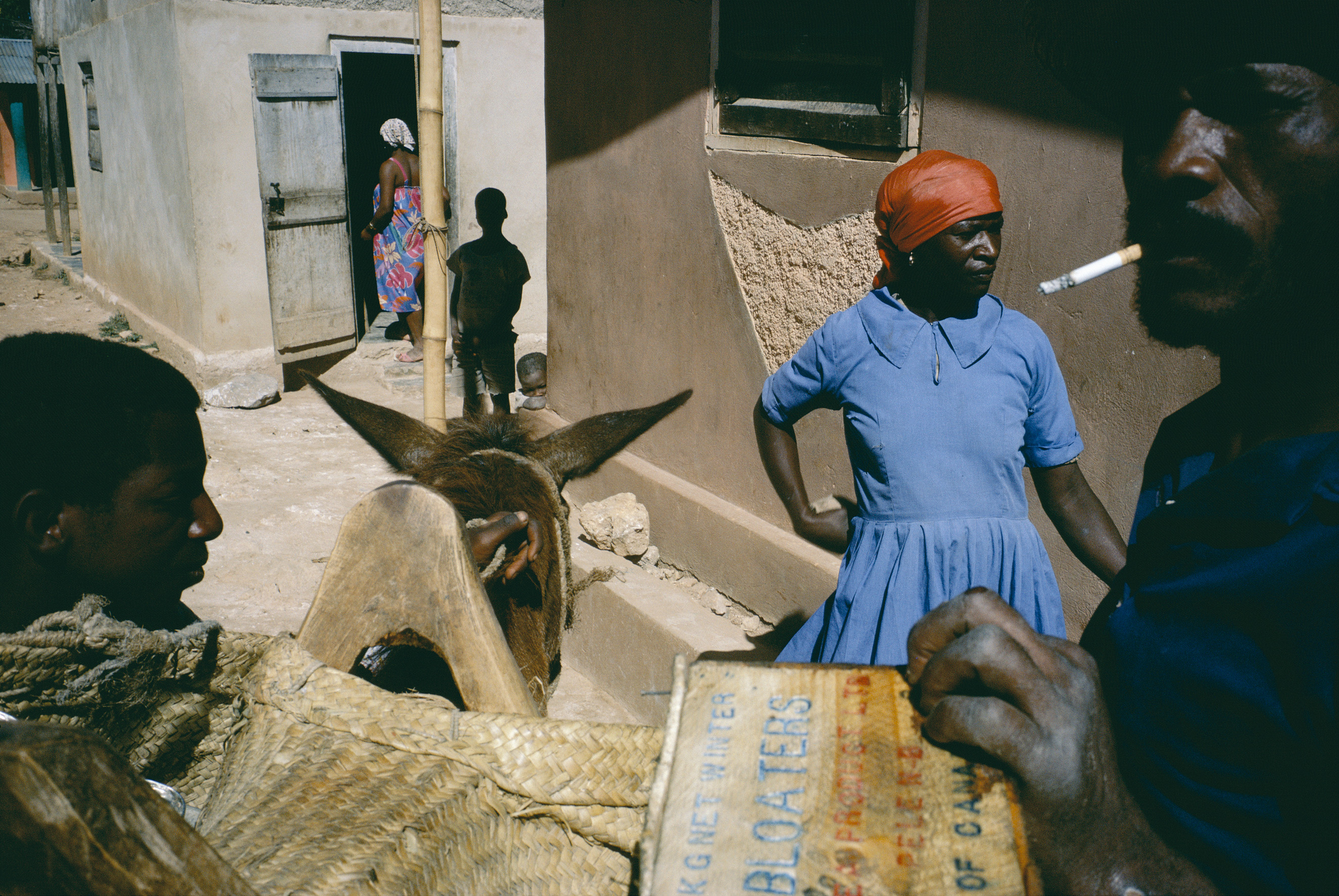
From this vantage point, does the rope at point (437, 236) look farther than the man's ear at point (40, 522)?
Yes

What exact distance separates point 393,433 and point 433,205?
84 cm

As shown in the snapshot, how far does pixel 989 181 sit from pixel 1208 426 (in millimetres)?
1071

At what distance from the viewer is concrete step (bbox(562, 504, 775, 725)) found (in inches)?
143

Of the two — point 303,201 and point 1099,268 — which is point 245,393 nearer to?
point 303,201

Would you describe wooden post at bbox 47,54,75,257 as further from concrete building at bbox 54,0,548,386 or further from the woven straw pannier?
the woven straw pannier

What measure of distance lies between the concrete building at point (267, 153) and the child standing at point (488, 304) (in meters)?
1.11

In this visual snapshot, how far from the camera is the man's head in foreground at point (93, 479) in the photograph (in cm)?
139

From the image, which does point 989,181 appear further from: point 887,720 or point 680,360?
point 680,360

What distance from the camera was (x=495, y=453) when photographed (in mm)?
2816

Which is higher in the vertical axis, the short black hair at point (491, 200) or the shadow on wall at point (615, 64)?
the shadow on wall at point (615, 64)

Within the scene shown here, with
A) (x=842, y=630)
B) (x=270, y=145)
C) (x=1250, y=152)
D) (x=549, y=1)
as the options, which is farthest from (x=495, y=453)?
(x=270, y=145)

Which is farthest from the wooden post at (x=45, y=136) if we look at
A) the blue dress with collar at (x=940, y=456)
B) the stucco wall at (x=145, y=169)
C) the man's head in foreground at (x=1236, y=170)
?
the man's head in foreground at (x=1236, y=170)

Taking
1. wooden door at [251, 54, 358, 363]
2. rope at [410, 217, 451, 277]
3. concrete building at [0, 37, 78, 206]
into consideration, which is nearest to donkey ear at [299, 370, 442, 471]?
rope at [410, 217, 451, 277]

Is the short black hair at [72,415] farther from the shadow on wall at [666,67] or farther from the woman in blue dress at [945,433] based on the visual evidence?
the shadow on wall at [666,67]
